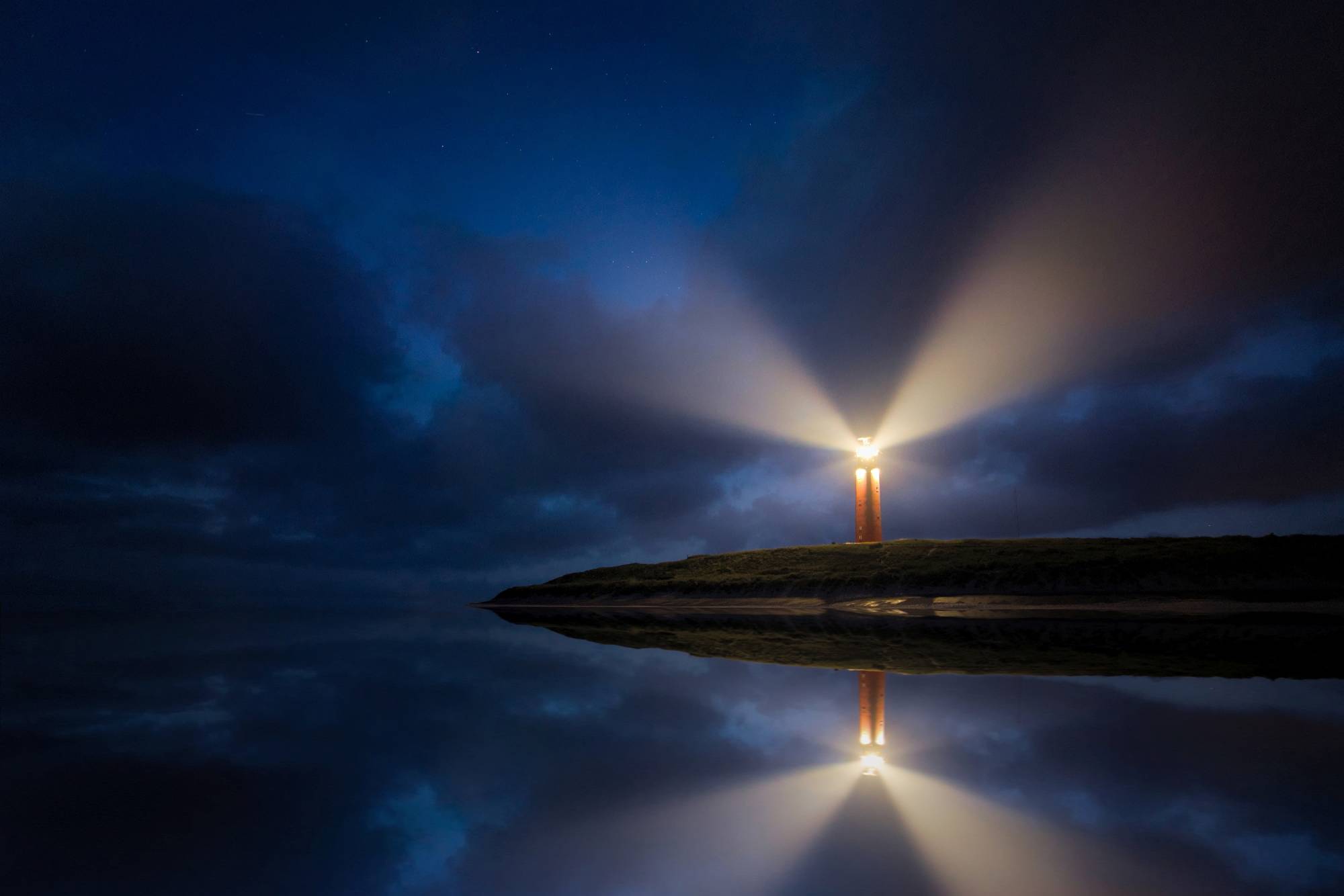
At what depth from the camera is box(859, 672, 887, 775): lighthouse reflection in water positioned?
719 centimetres

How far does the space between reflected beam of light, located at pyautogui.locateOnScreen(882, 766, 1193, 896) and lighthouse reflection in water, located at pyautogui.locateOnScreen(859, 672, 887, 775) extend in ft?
4.22

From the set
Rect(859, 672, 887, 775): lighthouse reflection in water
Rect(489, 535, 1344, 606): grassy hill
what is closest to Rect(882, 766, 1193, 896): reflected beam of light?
Rect(859, 672, 887, 775): lighthouse reflection in water

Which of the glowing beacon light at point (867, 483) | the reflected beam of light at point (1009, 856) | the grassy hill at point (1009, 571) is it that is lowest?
the reflected beam of light at point (1009, 856)

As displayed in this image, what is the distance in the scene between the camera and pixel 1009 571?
39531 millimetres

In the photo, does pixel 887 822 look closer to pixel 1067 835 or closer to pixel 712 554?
pixel 1067 835

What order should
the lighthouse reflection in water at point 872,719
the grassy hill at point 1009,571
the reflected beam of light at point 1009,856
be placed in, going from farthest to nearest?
the grassy hill at point 1009,571, the lighthouse reflection in water at point 872,719, the reflected beam of light at point 1009,856

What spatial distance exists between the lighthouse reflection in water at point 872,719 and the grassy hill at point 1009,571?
29295 millimetres

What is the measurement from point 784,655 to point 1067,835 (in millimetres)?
13191

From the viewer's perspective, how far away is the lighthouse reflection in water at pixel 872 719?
283 inches

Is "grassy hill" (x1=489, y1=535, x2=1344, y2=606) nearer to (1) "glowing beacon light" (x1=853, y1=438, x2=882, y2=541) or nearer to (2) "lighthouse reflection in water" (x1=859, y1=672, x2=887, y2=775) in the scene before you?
(1) "glowing beacon light" (x1=853, y1=438, x2=882, y2=541)

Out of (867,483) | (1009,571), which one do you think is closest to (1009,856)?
(1009,571)

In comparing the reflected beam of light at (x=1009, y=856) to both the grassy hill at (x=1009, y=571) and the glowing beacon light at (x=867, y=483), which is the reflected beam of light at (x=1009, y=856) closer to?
the grassy hill at (x=1009, y=571)

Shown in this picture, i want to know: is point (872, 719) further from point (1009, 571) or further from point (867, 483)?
point (867, 483)

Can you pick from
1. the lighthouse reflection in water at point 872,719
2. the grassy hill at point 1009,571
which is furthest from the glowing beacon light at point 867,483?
the lighthouse reflection in water at point 872,719
